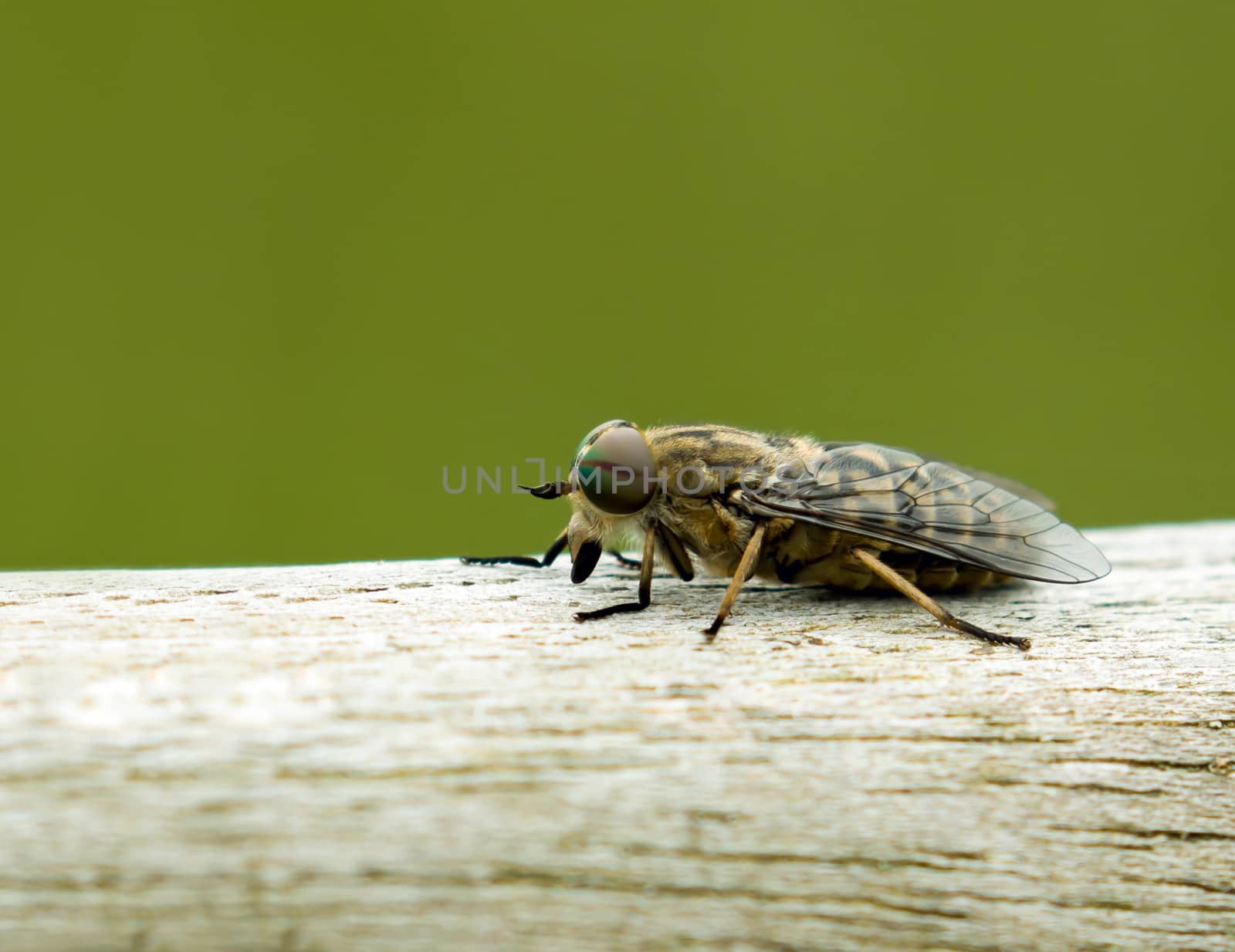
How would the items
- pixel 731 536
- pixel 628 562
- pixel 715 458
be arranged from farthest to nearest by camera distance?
pixel 628 562, pixel 715 458, pixel 731 536

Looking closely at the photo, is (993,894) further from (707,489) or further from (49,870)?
(707,489)

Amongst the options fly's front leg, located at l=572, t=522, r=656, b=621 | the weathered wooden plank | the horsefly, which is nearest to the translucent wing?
the horsefly

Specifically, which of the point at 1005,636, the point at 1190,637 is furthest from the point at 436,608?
the point at 1190,637

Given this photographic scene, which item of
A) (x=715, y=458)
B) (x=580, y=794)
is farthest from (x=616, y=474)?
(x=580, y=794)

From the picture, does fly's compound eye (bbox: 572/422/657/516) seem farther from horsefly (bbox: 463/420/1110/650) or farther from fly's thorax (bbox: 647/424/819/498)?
fly's thorax (bbox: 647/424/819/498)

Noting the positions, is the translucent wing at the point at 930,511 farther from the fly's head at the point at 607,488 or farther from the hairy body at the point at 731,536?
the fly's head at the point at 607,488

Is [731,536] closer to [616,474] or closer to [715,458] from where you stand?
[715,458]

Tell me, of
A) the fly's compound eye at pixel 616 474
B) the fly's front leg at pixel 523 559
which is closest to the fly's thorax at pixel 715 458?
the fly's compound eye at pixel 616 474
